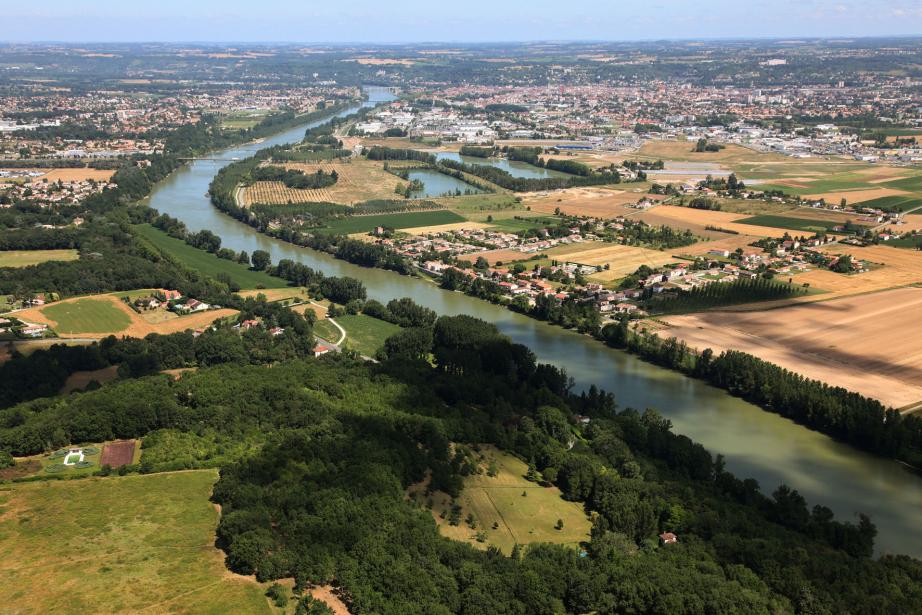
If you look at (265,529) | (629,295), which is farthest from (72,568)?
(629,295)

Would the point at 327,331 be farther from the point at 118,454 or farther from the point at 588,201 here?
the point at 588,201

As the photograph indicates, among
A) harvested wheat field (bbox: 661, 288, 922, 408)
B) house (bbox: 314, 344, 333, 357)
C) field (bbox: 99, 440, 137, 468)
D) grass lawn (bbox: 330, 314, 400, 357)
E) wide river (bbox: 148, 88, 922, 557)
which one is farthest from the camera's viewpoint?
grass lawn (bbox: 330, 314, 400, 357)

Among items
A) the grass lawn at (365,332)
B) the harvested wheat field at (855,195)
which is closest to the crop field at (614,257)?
the grass lawn at (365,332)

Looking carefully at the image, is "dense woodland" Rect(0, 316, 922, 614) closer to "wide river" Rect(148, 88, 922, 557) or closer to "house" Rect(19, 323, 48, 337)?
"wide river" Rect(148, 88, 922, 557)

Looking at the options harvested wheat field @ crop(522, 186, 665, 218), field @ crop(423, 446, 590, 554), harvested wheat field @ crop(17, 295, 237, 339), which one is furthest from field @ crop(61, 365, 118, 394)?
harvested wheat field @ crop(522, 186, 665, 218)

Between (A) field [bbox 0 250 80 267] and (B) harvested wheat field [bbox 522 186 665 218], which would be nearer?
(A) field [bbox 0 250 80 267]

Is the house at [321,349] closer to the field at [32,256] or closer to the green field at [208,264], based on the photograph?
the green field at [208,264]

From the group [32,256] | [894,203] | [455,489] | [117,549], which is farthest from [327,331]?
[894,203]
